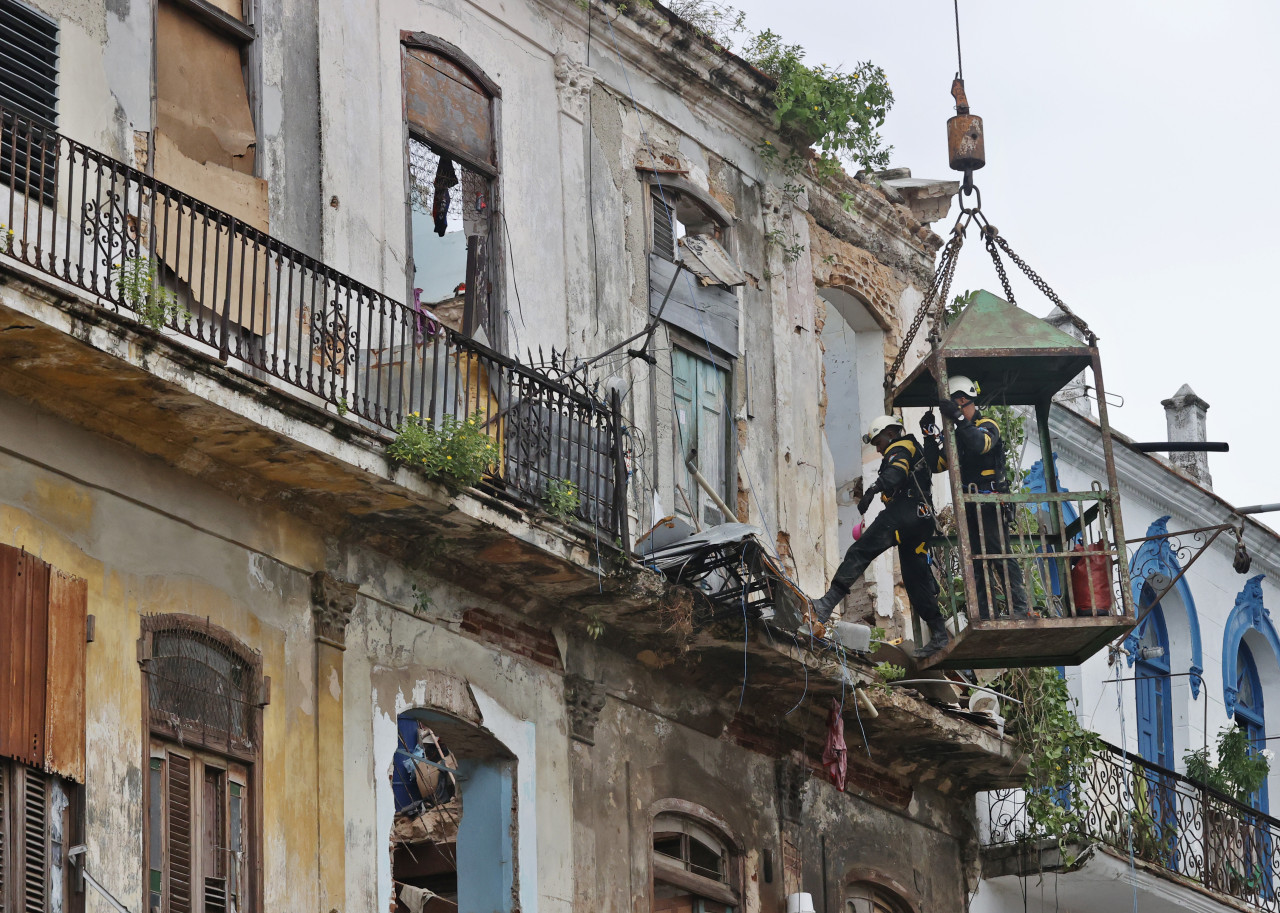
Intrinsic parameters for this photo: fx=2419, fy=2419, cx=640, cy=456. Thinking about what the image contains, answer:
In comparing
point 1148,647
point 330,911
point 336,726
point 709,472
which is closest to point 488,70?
point 709,472

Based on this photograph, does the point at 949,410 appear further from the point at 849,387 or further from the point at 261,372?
the point at 849,387

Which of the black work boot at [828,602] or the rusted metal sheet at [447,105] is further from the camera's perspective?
the black work boot at [828,602]

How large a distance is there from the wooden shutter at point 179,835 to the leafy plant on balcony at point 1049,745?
788 cm

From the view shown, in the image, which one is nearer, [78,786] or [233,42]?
[78,786]

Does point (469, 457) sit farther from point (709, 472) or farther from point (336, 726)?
point (709, 472)

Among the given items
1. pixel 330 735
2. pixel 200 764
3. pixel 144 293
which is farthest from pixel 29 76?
pixel 330 735

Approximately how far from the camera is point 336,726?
12516 mm

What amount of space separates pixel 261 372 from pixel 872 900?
A: 6601 mm

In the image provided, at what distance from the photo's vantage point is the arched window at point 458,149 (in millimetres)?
14711

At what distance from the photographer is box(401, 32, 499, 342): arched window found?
579 inches

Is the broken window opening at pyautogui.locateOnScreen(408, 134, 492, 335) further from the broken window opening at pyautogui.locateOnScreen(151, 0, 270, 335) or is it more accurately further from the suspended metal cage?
the suspended metal cage

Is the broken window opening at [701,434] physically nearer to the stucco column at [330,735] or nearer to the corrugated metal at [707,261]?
the corrugated metal at [707,261]

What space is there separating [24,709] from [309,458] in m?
2.06

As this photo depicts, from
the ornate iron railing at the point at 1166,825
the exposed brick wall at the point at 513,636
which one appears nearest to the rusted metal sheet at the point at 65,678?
the exposed brick wall at the point at 513,636
